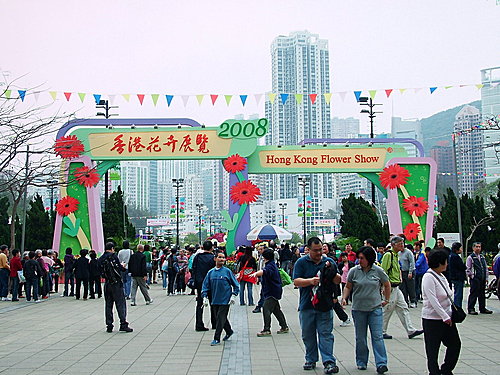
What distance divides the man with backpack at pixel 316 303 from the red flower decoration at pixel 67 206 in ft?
55.7

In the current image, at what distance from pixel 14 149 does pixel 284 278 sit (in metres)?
5.28

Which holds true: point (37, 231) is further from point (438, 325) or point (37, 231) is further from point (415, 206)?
point (438, 325)

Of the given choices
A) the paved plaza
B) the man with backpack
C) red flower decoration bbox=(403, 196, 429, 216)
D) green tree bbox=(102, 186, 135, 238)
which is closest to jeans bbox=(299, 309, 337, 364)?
the man with backpack

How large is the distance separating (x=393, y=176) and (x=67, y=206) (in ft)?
41.1

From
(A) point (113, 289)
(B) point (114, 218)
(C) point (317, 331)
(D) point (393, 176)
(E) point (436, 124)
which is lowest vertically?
(C) point (317, 331)

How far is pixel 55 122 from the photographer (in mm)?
10234

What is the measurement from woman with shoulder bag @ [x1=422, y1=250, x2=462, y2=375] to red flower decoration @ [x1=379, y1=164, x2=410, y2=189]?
704 inches

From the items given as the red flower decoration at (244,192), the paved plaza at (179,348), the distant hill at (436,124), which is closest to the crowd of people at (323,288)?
the paved plaza at (179,348)

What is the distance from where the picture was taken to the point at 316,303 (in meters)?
7.27

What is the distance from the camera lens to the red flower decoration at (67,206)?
75.0ft

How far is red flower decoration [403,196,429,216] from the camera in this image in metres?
24.0

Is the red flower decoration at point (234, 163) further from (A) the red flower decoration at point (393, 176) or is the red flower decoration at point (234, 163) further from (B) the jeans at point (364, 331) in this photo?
(B) the jeans at point (364, 331)

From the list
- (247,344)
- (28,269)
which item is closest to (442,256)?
(247,344)

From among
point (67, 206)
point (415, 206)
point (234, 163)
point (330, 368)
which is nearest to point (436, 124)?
point (415, 206)
